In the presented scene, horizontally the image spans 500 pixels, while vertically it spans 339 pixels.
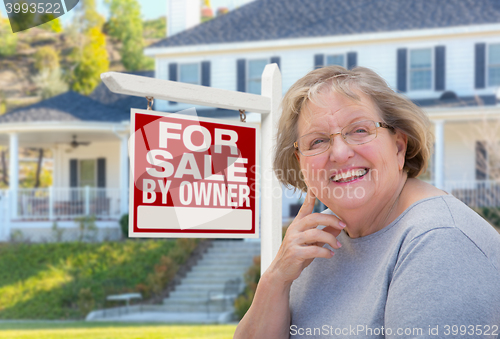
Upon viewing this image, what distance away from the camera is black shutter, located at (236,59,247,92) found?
17.7 meters

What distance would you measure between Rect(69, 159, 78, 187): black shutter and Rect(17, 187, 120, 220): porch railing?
374 centimetres

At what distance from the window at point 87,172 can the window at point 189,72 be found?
17.6 ft

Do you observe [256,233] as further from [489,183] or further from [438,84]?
[438,84]

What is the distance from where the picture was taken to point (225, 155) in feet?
7.06

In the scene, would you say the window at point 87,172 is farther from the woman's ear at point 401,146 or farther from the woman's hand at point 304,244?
the woman's ear at point 401,146

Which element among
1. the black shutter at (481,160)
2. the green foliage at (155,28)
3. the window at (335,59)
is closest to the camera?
the black shutter at (481,160)

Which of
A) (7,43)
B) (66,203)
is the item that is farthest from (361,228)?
(7,43)

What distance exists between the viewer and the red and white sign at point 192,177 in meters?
1.98

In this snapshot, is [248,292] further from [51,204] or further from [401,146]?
[401,146]

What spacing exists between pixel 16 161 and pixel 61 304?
681 cm

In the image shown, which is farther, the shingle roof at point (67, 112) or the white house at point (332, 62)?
the shingle roof at point (67, 112)

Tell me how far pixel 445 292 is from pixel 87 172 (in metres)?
20.9

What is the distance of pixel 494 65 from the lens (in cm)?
1595

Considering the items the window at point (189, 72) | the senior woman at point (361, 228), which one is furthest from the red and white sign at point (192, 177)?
the window at point (189, 72)
